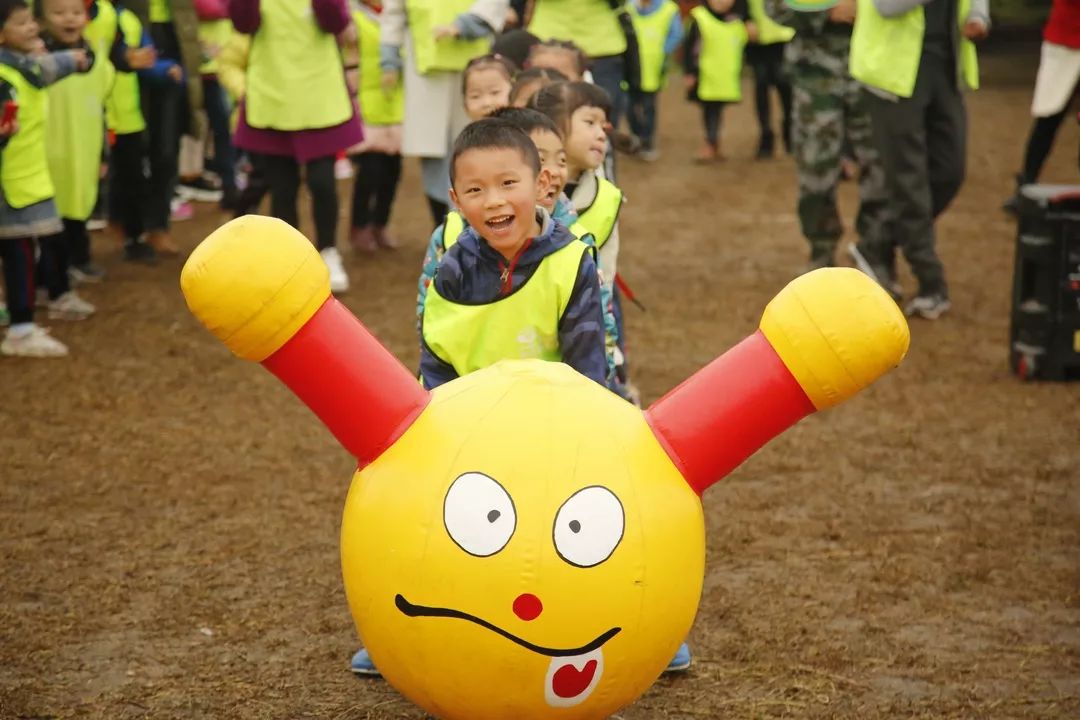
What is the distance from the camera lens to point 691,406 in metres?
3.49

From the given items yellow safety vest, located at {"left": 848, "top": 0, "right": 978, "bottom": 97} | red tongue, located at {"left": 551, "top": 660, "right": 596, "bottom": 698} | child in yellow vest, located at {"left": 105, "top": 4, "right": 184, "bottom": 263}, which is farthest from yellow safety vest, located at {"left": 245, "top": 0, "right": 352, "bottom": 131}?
red tongue, located at {"left": 551, "top": 660, "right": 596, "bottom": 698}

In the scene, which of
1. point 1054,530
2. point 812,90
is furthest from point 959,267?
point 1054,530

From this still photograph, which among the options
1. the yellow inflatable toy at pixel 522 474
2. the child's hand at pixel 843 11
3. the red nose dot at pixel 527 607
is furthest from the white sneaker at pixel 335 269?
the red nose dot at pixel 527 607

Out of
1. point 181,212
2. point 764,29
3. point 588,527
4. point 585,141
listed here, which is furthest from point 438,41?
point 764,29

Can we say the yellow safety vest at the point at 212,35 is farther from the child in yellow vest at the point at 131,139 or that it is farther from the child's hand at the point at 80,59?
the child's hand at the point at 80,59

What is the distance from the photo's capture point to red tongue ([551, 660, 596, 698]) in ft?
10.9

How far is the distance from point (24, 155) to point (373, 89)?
3188 millimetres

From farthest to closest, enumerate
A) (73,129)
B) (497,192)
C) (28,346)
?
(73,129), (28,346), (497,192)

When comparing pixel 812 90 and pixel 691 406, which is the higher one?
pixel 691 406

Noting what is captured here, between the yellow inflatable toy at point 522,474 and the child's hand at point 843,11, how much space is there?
18.8ft

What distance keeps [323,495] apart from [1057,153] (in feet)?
38.8

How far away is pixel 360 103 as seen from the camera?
413 inches

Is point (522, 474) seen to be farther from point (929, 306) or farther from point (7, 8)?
point (929, 306)

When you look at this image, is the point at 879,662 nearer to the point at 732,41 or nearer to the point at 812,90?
the point at 812,90
